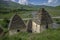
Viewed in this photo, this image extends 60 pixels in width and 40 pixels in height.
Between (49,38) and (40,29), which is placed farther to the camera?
(40,29)

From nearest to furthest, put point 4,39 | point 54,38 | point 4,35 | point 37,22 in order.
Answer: point 54,38
point 4,39
point 4,35
point 37,22

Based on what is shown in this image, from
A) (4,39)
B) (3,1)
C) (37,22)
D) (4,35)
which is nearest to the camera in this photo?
(4,39)

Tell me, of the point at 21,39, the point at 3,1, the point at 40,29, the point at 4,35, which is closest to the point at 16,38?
the point at 21,39

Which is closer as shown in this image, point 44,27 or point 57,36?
point 57,36

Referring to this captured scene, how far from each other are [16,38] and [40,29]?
5612 mm

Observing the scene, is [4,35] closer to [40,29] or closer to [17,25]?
[17,25]

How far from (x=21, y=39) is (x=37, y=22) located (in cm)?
631

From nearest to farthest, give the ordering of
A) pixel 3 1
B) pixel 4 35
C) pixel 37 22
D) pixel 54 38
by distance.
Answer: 1. pixel 54 38
2. pixel 4 35
3. pixel 37 22
4. pixel 3 1

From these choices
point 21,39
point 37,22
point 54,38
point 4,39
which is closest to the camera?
point 54,38

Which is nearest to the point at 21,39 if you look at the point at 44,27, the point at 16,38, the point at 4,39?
the point at 16,38

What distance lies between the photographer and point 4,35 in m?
26.4

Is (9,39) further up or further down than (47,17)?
further down

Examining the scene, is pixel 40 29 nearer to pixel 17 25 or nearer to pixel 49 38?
pixel 17 25

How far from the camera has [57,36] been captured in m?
21.2
